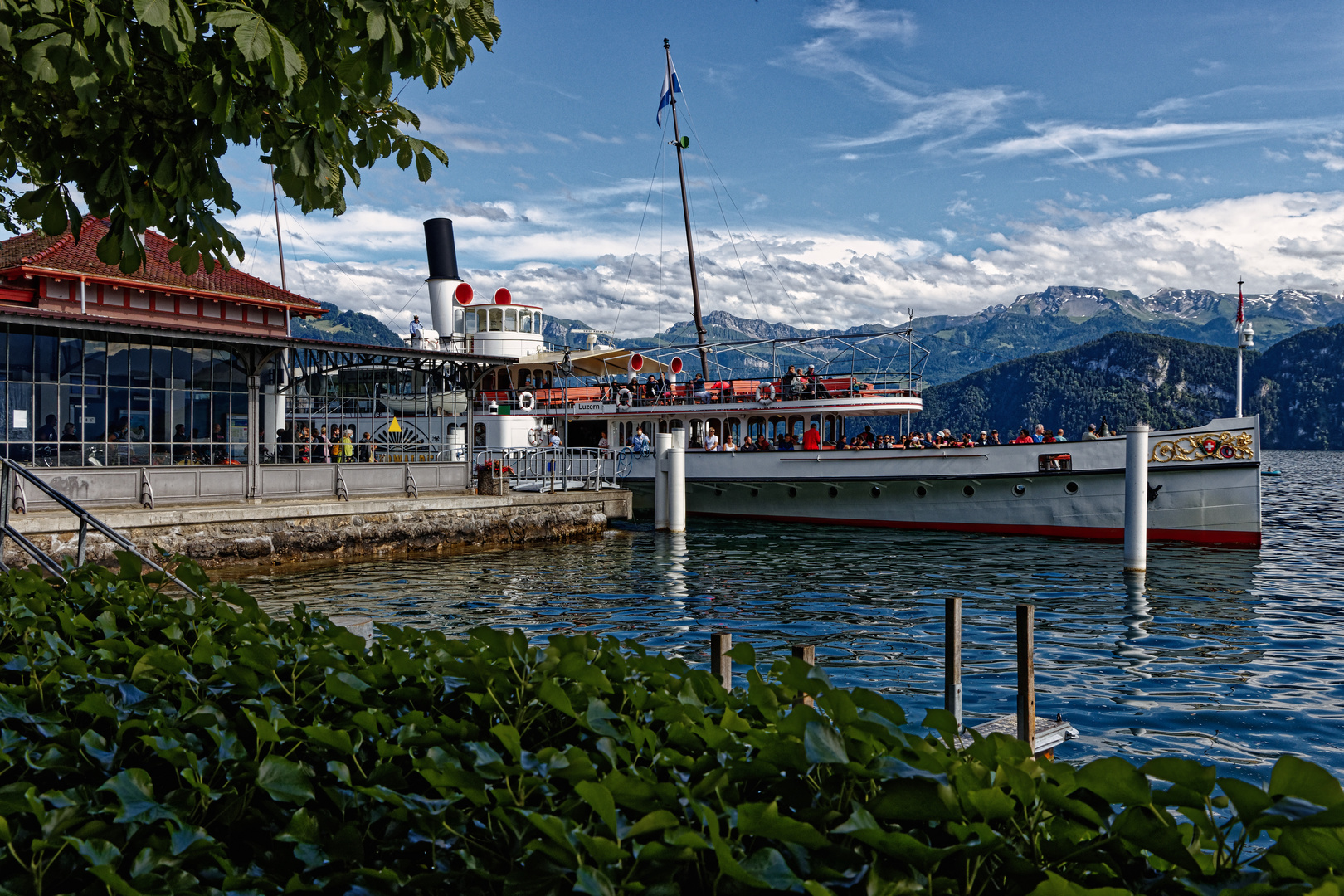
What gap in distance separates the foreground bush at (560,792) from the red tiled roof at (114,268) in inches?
909

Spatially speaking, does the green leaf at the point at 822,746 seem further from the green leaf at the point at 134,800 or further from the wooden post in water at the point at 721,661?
the wooden post in water at the point at 721,661

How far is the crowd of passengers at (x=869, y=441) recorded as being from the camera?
28.3 metres

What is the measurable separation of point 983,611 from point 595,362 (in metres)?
26.5

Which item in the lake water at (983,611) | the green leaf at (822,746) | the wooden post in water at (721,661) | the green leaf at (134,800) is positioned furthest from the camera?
the lake water at (983,611)

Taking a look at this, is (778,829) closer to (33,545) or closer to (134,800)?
(134,800)

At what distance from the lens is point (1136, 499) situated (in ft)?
67.4

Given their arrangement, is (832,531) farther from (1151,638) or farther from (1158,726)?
(1158,726)

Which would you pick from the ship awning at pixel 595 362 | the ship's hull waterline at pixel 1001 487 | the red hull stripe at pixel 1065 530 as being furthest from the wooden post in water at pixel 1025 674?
the ship awning at pixel 595 362

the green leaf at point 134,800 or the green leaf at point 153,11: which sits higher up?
the green leaf at point 153,11

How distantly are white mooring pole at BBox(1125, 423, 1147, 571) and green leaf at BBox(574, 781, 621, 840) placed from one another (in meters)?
20.7

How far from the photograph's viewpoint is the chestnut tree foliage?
4.19 m

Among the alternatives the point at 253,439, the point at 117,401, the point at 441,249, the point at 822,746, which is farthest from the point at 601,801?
the point at 441,249

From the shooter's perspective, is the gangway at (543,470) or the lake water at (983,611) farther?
the gangway at (543,470)

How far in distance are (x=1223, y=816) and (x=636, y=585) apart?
12.3 meters
